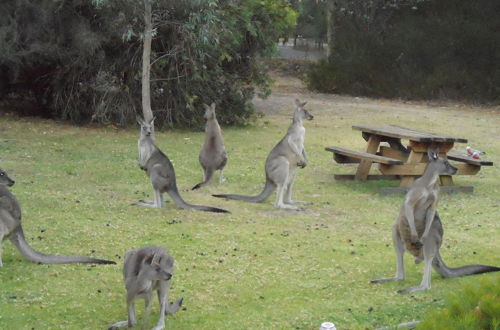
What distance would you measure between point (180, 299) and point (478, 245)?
304 cm

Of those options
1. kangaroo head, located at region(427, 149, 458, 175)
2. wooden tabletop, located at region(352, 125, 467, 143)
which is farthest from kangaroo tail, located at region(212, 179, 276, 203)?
kangaroo head, located at region(427, 149, 458, 175)

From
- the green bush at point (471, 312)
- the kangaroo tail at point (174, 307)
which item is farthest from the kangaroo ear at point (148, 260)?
the green bush at point (471, 312)

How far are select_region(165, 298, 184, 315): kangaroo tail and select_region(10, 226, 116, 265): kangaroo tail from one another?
0.87 meters

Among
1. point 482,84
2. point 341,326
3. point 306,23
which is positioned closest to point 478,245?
point 341,326

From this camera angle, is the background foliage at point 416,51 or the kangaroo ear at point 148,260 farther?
the background foliage at point 416,51

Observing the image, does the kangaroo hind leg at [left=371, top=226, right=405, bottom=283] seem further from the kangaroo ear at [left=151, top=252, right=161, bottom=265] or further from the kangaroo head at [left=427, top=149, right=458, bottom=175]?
the kangaroo ear at [left=151, top=252, right=161, bottom=265]

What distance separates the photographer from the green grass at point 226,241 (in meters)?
5.03

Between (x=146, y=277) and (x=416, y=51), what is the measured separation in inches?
623

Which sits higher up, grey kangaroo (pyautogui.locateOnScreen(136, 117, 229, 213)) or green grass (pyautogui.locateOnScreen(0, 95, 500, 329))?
grey kangaroo (pyautogui.locateOnScreen(136, 117, 229, 213))

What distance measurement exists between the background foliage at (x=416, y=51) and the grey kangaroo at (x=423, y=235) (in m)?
13.7

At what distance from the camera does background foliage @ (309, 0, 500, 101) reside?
734 inches

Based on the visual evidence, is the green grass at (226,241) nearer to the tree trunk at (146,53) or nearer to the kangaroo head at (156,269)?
the kangaroo head at (156,269)

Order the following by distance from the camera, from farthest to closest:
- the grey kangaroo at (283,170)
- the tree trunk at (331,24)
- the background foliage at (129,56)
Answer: the tree trunk at (331,24) → the background foliage at (129,56) → the grey kangaroo at (283,170)

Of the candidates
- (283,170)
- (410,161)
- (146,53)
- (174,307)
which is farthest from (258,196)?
(146,53)
